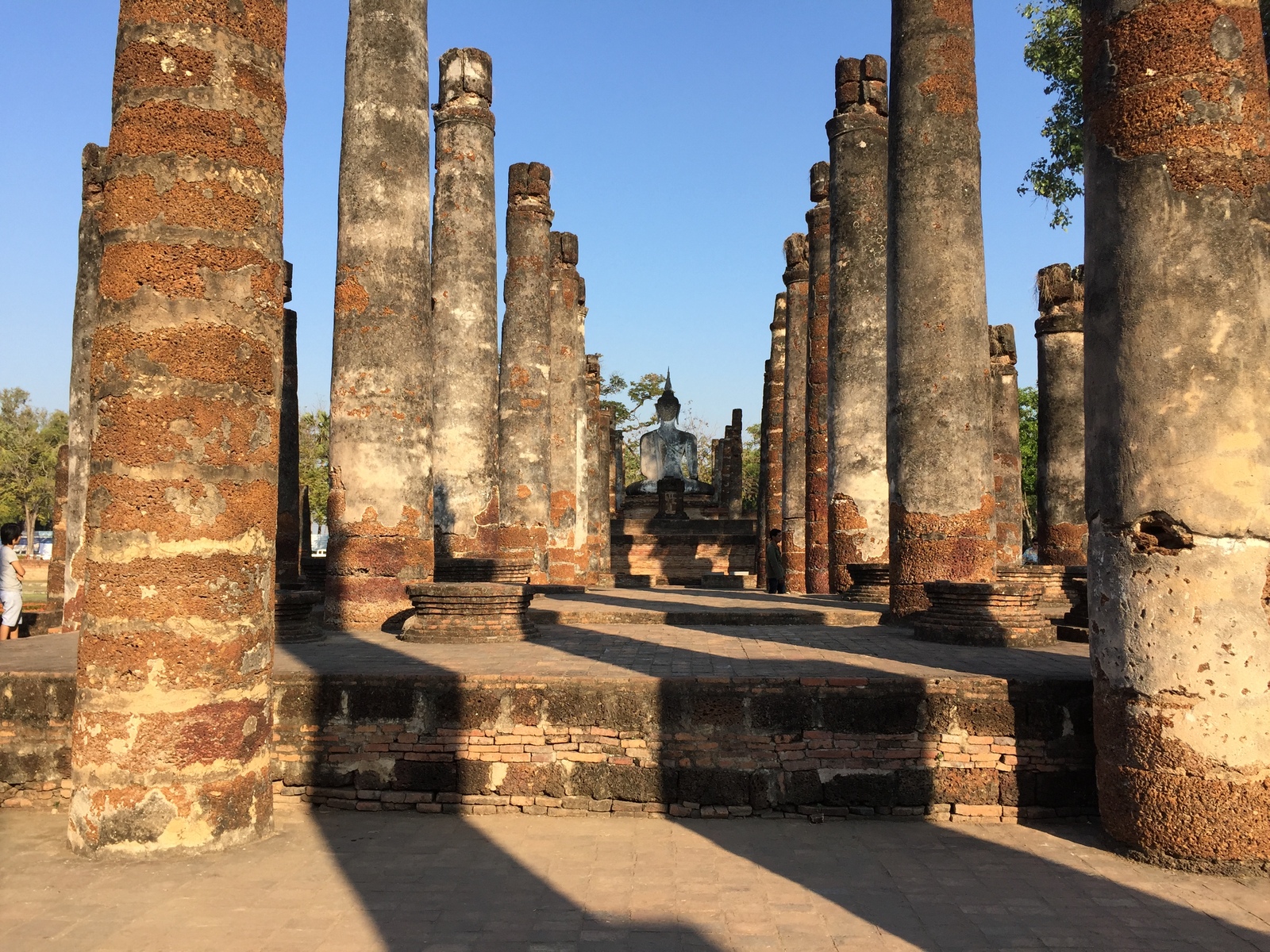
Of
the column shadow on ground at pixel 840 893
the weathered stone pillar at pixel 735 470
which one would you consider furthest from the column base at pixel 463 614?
the weathered stone pillar at pixel 735 470

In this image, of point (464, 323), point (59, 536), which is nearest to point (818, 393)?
point (464, 323)

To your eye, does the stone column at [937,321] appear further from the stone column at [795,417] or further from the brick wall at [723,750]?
the stone column at [795,417]

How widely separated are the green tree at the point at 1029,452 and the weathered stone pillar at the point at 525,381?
20.7m

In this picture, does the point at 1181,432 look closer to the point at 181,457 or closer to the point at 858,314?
the point at 181,457

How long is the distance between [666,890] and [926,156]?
741 cm

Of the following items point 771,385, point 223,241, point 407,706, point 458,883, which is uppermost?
point 771,385

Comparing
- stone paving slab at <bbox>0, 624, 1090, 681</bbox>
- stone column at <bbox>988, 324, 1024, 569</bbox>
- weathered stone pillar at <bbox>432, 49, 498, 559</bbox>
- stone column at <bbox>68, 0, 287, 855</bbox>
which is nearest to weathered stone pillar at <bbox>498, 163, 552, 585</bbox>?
weathered stone pillar at <bbox>432, 49, 498, 559</bbox>

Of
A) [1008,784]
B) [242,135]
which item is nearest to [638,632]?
[1008,784]

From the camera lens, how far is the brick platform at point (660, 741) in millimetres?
5773

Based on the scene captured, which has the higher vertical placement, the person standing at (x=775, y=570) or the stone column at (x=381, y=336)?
the stone column at (x=381, y=336)

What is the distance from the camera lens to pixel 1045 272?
15.8 m

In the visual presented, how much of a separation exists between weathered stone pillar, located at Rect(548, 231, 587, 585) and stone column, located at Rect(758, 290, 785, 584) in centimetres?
478

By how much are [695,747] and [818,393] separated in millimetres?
11447

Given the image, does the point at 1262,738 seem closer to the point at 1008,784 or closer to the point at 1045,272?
the point at 1008,784
